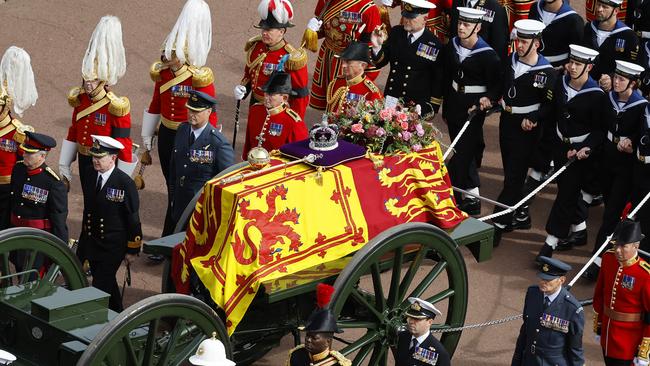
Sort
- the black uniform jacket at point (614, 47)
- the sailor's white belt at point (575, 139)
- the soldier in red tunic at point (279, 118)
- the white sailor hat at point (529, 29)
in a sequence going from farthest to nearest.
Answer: the black uniform jacket at point (614, 47) → the white sailor hat at point (529, 29) → the sailor's white belt at point (575, 139) → the soldier in red tunic at point (279, 118)

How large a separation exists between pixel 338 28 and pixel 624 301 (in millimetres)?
4761

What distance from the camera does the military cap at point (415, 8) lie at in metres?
13.0

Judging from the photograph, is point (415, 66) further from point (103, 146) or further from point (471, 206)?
point (103, 146)

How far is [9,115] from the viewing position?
1210 cm

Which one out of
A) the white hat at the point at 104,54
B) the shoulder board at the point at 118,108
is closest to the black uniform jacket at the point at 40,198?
the shoulder board at the point at 118,108

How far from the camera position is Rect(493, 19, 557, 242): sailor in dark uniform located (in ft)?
40.9

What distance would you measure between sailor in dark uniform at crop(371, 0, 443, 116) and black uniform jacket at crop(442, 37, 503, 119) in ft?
0.38

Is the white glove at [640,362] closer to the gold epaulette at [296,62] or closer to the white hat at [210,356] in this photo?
the white hat at [210,356]

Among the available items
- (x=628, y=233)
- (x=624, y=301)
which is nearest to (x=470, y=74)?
(x=628, y=233)

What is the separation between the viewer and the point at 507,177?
42.0 feet

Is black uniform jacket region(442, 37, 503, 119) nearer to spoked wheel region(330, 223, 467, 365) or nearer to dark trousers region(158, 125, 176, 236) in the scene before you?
dark trousers region(158, 125, 176, 236)

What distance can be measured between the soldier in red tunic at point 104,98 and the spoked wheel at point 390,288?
286 centimetres

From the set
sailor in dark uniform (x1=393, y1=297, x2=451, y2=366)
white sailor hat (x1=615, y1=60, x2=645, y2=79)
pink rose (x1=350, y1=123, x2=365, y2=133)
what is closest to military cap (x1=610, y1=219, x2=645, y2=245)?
sailor in dark uniform (x1=393, y1=297, x2=451, y2=366)

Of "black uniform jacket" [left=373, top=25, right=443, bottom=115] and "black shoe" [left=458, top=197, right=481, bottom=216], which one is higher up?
"black uniform jacket" [left=373, top=25, right=443, bottom=115]
